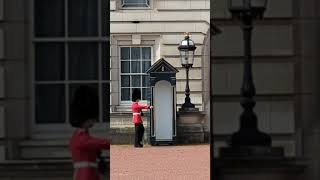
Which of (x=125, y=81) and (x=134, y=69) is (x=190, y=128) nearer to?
(x=125, y=81)

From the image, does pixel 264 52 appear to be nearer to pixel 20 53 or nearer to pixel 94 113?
pixel 94 113

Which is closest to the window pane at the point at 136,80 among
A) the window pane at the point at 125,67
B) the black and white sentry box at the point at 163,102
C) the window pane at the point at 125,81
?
the window pane at the point at 125,81

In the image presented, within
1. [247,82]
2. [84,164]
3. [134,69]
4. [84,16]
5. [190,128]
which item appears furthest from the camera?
[134,69]

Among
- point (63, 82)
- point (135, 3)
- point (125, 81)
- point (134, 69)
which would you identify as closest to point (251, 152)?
point (63, 82)

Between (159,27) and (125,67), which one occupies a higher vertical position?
(159,27)

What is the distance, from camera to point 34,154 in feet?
15.7

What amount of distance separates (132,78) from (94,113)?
18.3 metres

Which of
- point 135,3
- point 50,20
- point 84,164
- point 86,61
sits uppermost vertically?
point 135,3

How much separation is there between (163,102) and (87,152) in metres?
14.1

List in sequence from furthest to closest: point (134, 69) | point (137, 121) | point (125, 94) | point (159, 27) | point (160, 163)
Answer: point (134, 69)
point (159, 27)
point (125, 94)
point (137, 121)
point (160, 163)

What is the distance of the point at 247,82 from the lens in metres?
4.86

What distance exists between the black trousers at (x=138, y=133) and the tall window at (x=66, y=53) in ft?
43.6

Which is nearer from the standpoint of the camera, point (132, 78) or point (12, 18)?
point (12, 18)

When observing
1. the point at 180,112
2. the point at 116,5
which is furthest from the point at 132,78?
the point at 180,112
